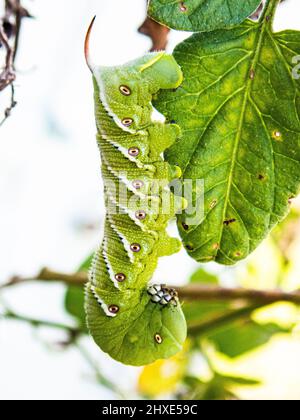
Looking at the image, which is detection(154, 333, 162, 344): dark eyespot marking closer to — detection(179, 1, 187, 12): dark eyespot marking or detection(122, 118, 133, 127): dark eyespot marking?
detection(122, 118, 133, 127): dark eyespot marking

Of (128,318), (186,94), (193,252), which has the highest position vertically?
(186,94)

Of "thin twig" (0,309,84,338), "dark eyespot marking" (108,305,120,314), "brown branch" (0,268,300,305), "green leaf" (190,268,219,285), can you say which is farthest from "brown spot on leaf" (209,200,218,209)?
"green leaf" (190,268,219,285)

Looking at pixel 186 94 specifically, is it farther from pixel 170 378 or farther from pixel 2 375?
pixel 2 375

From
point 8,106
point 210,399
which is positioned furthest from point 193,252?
point 210,399

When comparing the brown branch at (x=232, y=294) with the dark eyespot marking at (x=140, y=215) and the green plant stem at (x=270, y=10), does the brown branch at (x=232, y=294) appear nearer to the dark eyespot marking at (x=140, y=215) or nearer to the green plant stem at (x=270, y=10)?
the dark eyespot marking at (x=140, y=215)

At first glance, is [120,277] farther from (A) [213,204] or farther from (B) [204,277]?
(B) [204,277]

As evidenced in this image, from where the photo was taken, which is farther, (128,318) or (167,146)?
(128,318)

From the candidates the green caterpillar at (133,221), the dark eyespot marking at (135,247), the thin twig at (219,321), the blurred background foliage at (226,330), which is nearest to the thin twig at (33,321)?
the blurred background foliage at (226,330)
